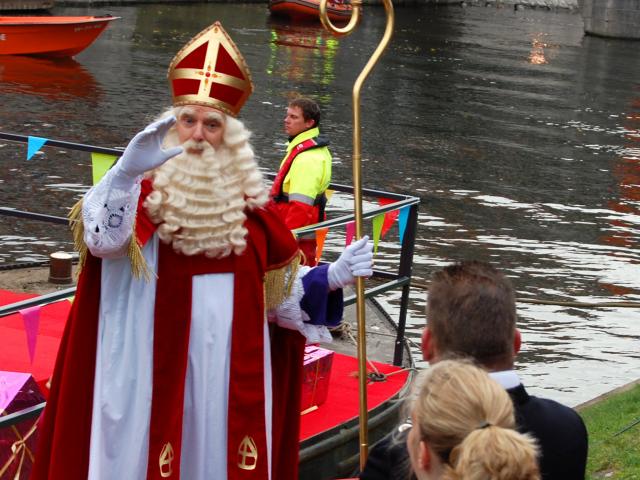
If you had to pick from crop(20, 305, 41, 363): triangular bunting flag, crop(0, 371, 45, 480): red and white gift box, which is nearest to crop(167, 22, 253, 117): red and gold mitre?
crop(20, 305, 41, 363): triangular bunting flag

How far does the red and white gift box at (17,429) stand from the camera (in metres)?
4.86

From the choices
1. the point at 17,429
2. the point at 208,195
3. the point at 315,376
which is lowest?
the point at 315,376

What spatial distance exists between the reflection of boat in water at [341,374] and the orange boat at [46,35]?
17.9 m

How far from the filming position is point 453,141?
20875 millimetres

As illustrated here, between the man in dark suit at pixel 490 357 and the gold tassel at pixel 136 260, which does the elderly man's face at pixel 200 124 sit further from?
the man in dark suit at pixel 490 357

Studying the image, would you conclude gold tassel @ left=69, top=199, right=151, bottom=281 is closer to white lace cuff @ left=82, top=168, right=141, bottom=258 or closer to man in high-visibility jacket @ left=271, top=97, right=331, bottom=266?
white lace cuff @ left=82, top=168, right=141, bottom=258

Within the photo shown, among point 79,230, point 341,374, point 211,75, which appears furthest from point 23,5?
point 79,230

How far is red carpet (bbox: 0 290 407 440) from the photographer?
20.3 feet

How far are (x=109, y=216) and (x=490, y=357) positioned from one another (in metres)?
1.39

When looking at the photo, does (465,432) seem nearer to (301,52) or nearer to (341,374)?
(341,374)

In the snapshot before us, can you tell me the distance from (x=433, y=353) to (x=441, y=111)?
2164 centimetres

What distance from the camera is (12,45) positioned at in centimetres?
2525

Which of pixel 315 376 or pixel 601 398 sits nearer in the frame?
pixel 315 376

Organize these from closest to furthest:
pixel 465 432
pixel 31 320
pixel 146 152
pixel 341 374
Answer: pixel 465 432
pixel 146 152
pixel 31 320
pixel 341 374
